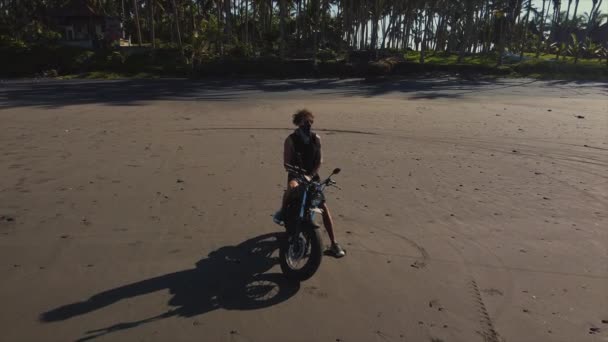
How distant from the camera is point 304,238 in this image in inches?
192

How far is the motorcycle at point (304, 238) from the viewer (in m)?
4.76

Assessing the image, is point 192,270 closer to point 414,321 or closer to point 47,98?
point 414,321

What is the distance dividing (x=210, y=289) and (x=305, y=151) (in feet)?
5.55

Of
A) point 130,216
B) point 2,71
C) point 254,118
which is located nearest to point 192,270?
point 130,216

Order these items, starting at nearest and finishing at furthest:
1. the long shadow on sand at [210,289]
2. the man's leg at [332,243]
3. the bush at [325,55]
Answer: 1. the long shadow on sand at [210,289]
2. the man's leg at [332,243]
3. the bush at [325,55]

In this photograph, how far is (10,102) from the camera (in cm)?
1823

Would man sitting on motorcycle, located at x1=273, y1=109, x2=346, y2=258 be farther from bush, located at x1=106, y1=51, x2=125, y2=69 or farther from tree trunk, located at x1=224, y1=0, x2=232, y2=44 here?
tree trunk, located at x1=224, y1=0, x2=232, y2=44

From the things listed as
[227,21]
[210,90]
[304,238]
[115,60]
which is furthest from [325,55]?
[304,238]

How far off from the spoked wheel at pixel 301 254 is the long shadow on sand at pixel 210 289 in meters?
0.13

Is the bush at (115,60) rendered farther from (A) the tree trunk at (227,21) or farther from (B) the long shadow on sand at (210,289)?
(B) the long shadow on sand at (210,289)

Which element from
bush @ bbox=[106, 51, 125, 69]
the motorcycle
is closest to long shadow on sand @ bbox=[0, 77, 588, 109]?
bush @ bbox=[106, 51, 125, 69]

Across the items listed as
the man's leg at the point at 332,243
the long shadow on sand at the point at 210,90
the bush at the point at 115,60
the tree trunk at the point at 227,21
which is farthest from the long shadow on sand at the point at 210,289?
the tree trunk at the point at 227,21

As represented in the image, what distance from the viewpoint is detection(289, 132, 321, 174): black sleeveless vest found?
528cm

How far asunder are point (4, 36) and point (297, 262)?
4245cm
